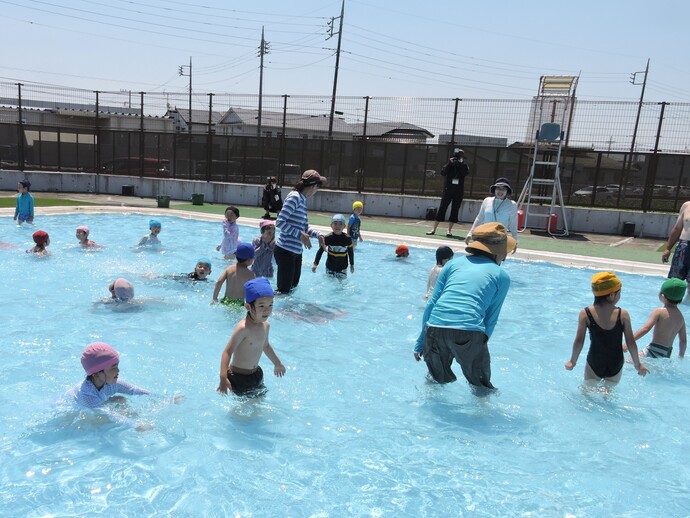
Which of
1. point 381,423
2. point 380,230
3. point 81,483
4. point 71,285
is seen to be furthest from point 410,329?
point 380,230

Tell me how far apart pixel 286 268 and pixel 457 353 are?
12.6 ft

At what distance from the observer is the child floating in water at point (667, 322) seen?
584cm

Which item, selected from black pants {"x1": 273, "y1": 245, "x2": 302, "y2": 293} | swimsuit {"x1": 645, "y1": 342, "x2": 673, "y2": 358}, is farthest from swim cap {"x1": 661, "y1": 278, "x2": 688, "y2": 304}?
black pants {"x1": 273, "y1": 245, "x2": 302, "y2": 293}

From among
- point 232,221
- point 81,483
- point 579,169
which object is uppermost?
point 579,169

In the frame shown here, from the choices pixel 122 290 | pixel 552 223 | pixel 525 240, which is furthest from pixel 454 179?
pixel 122 290

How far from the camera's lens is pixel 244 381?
454 cm

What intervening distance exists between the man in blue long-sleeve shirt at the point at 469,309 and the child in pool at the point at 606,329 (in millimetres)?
939

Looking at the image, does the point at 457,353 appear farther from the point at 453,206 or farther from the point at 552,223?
the point at 552,223

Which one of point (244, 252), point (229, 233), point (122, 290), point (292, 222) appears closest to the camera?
point (244, 252)

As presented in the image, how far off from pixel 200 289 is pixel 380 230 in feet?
24.7

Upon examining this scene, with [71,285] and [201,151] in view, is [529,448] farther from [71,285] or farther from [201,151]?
[201,151]

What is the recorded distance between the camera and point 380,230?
611 inches

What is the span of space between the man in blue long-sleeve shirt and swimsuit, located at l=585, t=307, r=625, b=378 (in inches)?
43.5

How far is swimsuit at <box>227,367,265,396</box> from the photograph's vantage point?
452cm
